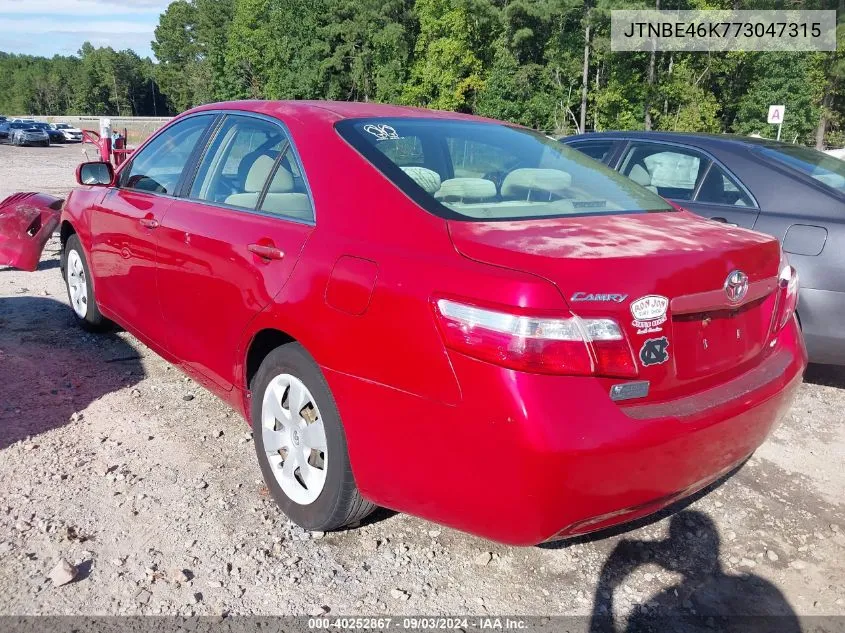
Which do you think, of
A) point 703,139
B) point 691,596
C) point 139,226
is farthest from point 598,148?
point 691,596

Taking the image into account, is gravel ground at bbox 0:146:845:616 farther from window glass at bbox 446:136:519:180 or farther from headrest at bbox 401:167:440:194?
window glass at bbox 446:136:519:180

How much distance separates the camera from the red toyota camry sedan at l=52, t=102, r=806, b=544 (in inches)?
81.5

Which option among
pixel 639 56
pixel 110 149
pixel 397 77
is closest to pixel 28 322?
pixel 110 149

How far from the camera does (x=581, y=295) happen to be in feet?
6.75

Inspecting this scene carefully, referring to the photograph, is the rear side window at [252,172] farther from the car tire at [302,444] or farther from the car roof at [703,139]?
the car roof at [703,139]

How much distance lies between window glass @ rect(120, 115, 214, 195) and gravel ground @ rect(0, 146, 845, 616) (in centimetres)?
130

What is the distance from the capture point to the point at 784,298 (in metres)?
2.82

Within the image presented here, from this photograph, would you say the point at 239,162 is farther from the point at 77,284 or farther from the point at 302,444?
the point at 77,284

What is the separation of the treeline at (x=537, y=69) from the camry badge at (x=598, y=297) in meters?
47.8

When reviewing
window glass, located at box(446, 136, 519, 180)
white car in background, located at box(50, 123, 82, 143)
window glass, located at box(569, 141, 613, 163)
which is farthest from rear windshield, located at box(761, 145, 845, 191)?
white car in background, located at box(50, 123, 82, 143)

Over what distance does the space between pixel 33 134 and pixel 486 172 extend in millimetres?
49293

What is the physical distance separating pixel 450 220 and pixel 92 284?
3392mm

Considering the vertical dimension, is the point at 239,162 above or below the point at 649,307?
above

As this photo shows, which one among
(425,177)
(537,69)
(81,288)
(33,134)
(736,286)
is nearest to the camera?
(736,286)
